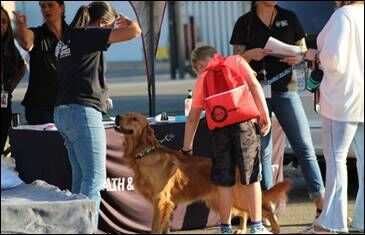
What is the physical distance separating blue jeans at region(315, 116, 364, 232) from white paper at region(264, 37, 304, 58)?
0.84 m

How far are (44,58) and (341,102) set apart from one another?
259cm

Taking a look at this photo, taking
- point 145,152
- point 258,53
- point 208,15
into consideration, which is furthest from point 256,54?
point 208,15

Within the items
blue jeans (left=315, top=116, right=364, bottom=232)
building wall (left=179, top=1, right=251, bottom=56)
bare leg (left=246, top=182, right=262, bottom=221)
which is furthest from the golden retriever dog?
building wall (left=179, top=1, right=251, bottom=56)

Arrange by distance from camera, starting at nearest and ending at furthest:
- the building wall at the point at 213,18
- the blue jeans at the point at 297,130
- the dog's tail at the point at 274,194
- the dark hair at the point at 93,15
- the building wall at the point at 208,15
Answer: the dark hair at the point at 93,15, the dog's tail at the point at 274,194, the blue jeans at the point at 297,130, the building wall at the point at 208,15, the building wall at the point at 213,18

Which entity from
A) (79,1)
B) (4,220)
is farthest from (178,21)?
(4,220)

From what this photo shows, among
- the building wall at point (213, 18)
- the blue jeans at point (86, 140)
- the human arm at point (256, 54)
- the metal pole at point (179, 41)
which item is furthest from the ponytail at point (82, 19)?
the building wall at point (213, 18)

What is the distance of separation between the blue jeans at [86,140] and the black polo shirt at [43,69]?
3.70ft

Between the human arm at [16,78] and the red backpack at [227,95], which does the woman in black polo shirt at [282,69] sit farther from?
the human arm at [16,78]

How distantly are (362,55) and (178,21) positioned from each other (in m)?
17.4

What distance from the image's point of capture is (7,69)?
7.10 meters

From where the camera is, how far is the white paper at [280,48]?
6203mm

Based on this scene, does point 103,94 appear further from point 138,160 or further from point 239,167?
point 239,167

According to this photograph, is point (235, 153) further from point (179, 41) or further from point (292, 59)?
point (179, 41)

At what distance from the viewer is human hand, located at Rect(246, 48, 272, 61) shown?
6.21m
